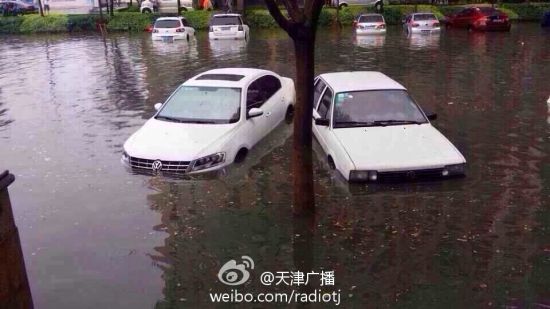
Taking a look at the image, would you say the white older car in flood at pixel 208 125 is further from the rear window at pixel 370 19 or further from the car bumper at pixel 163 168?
the rear window at pixel 370 19

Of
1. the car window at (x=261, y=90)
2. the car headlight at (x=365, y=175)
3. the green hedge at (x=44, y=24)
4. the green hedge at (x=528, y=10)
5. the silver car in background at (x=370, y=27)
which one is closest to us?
the car headlight at (x=365, y=175)

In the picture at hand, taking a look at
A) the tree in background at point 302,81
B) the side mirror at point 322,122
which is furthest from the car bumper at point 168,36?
the tree in background at point 302,81

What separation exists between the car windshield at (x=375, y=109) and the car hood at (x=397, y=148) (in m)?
0.22

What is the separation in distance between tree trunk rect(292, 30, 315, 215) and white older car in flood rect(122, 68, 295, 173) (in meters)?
2.22

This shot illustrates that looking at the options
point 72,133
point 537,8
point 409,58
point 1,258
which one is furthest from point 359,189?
point 537,8

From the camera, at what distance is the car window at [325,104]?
32.0 ft

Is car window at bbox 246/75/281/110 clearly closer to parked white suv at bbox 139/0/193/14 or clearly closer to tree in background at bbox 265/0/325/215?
tree in background at bbox 265/0/325/215

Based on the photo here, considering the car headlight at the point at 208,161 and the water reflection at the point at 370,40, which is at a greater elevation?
the water reflection at the point at 370,40

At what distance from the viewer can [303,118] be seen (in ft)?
22.8

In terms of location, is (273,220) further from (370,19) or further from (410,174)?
(370,19)

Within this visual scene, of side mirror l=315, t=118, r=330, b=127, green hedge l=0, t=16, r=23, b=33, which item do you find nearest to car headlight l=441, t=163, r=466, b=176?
side mirror l=315, t=118, r=330, b=127

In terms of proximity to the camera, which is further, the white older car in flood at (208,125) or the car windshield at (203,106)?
the car windshield at (203,106)

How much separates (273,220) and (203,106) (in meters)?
3.38

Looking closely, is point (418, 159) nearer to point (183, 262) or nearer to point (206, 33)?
point (183, 262)
